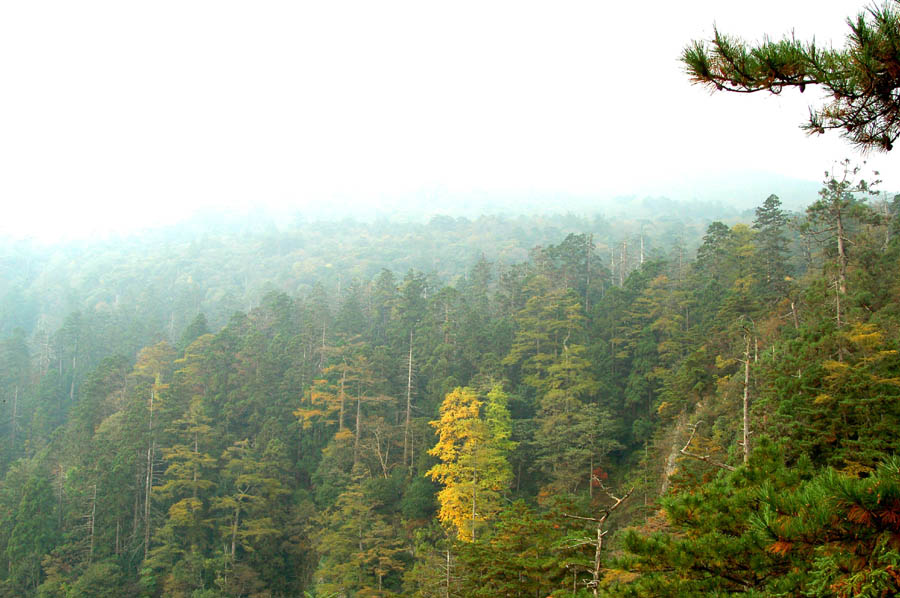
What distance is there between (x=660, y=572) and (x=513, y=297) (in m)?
31.8

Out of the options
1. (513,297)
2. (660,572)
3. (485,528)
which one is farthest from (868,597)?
(513,297)

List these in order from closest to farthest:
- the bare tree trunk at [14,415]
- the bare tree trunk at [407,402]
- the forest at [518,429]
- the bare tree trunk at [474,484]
→ the forest at [518,429]
the bare tree trunk at [474,484]
the bare tree trunk at [407,402]
the bare tree trunk at [14,415]

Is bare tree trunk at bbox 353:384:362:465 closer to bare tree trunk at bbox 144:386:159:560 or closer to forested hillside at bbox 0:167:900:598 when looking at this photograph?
forested hillside at bbox 0:167:900:598

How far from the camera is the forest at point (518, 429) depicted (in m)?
4.75

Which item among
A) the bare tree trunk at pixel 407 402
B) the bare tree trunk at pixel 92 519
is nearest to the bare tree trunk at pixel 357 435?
the bare tree trunk at pixel 407 402

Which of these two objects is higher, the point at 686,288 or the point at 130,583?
the point at 686,288

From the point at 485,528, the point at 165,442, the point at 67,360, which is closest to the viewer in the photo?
the point at 485,528

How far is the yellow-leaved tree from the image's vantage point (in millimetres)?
21125

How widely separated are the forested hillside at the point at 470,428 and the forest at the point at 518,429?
0.09 meters

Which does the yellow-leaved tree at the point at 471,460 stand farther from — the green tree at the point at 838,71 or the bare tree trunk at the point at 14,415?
the bare tree trunk at the point at 14,415

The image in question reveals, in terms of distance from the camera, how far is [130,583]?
76.6ft

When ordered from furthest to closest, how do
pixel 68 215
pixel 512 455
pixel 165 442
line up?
1. pixel 68 215
2. pixel 165 442
3. pixel 512 455

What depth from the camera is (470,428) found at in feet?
76.1

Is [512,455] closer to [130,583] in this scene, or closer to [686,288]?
[686,288]
